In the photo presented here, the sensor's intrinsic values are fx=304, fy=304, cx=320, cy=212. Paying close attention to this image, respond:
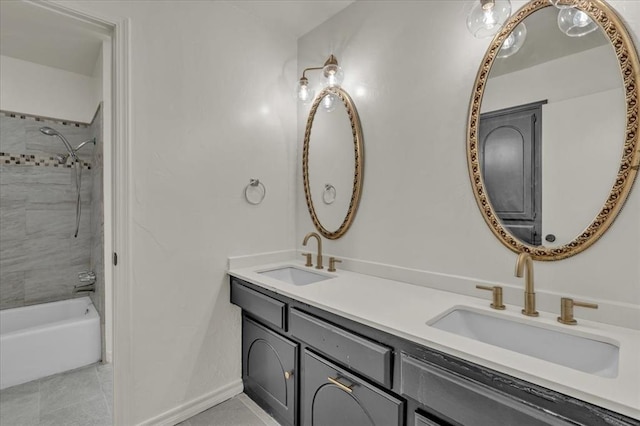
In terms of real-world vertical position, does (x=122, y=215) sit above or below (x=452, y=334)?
above

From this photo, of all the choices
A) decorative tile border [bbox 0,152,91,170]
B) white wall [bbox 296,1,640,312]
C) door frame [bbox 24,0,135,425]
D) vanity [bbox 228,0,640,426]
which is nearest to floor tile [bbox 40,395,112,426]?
door frame [bbox 24,0,135,425]

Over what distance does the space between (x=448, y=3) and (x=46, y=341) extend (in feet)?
11.2

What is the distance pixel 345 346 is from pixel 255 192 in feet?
4.10

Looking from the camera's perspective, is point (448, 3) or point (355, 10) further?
point (355, 10)

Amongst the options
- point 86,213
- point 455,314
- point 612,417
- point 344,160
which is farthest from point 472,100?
point 86,213

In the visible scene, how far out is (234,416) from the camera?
1.81 metres

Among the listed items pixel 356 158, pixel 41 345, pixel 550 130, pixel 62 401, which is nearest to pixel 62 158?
pixel 41 345

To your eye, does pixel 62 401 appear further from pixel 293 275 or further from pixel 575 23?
pixel 575 23

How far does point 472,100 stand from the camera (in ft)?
4.60

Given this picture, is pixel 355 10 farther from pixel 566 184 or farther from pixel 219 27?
pixel 566 184

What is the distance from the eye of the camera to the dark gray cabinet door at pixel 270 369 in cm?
158

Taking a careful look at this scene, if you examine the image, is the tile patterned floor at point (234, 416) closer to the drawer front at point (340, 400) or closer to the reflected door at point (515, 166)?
the drawer front at point (340, 400)

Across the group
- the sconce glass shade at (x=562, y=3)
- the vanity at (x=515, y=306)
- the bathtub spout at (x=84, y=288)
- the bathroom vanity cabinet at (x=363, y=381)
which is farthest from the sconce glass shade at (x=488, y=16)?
the bathtub spout at (x=84, y=288)

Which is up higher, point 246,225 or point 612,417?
point 246,225
